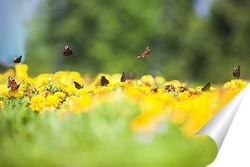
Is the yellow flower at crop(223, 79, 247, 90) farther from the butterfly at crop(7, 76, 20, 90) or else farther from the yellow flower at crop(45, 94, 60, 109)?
the butterfly at crop(7, 76, 20, 90)

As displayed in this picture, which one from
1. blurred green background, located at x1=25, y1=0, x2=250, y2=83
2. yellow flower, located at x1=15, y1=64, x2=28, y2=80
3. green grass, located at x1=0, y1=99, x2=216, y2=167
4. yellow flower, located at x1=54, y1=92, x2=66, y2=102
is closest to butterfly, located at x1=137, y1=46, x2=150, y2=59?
blurred green background, located at x1=25, y1=0, x2=250, y2=83

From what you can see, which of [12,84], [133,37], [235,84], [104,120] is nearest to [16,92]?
[12,84]

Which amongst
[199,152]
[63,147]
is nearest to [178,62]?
[199,152]

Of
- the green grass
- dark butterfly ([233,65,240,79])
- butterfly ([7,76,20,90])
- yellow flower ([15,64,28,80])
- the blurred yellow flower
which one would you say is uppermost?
yellow flower ([15,64,28,80])

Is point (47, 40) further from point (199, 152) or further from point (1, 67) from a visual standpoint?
point (199, 152)

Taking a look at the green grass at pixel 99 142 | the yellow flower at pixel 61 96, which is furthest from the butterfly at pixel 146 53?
the yellow flower at pixel 61 96

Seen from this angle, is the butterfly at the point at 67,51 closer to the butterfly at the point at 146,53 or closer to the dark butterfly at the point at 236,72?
the butterfly at the point at 146,53

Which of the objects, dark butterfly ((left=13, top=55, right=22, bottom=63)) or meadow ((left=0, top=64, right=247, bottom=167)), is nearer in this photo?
meadow ((left=0, top=64, right=247, bottom=167))
